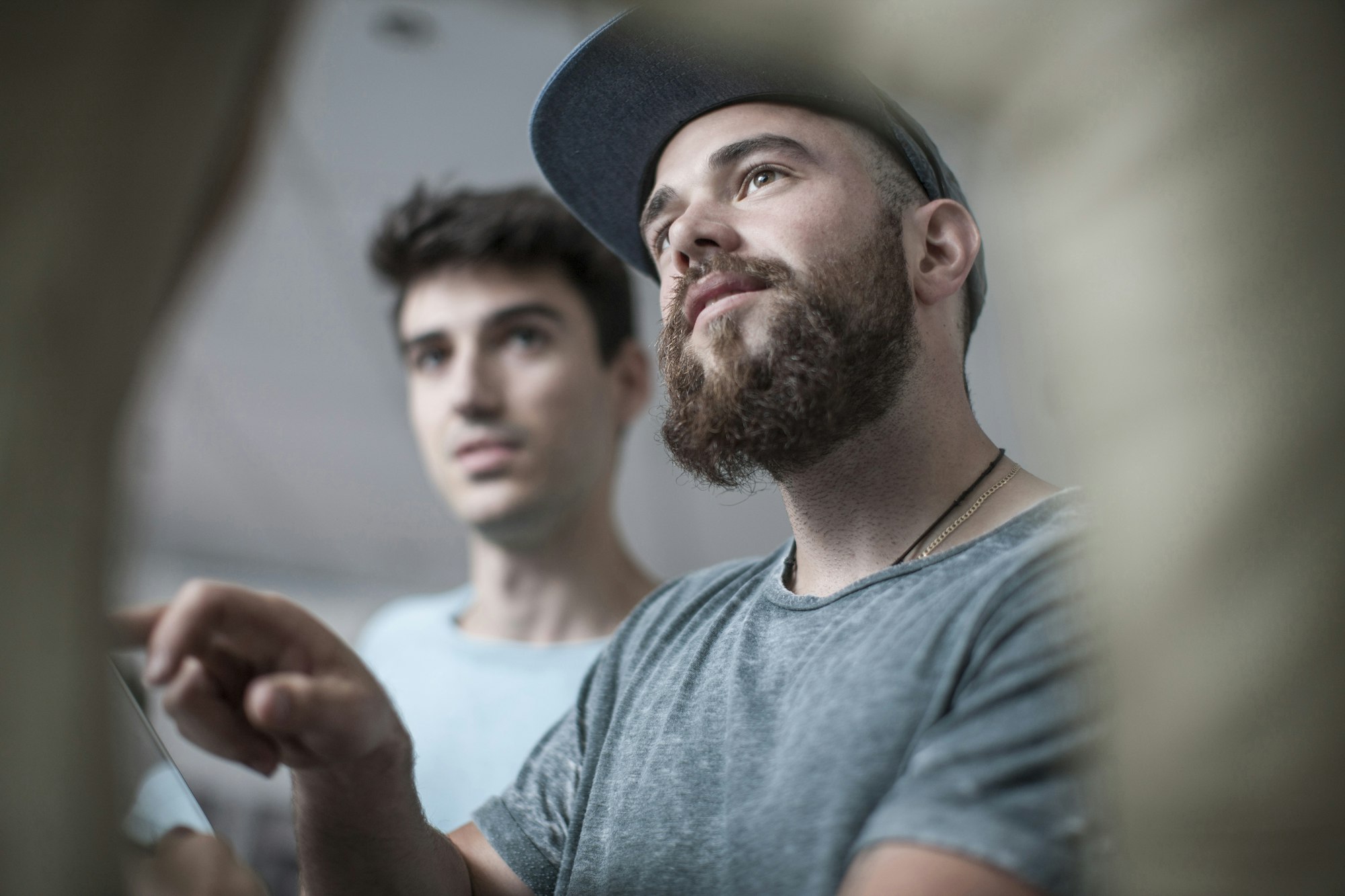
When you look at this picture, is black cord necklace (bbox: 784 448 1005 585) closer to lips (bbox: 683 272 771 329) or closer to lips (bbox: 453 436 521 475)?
lips (bbox: 683 272 771 329)

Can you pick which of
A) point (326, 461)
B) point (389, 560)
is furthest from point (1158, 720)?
point (389, 560)

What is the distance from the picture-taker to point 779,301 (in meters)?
0.63

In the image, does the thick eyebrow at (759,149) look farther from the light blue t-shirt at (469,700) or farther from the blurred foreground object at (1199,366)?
the light blue t-shirt at (469,700)

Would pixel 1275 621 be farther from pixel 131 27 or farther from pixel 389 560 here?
pixel 389 560

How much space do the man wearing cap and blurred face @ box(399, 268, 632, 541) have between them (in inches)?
16.4

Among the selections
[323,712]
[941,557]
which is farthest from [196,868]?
[941,557]

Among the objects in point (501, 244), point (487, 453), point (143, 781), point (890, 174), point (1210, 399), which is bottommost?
point (143, 781)

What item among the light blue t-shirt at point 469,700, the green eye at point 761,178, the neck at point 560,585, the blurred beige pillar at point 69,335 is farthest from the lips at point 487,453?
the blurred beige pillar at point 69,335

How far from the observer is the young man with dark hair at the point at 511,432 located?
1.20 m

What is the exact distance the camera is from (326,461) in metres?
3.57

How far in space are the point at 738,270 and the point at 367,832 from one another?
0.42 m

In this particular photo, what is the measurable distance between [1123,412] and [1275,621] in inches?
3.3

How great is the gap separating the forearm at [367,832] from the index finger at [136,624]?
0.52ft

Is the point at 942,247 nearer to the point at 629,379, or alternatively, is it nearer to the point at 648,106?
the point at 648,106
